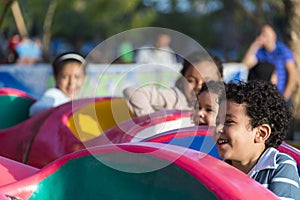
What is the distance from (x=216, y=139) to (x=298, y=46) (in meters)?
5.23

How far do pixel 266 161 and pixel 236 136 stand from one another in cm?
15

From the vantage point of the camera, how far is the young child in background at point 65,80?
17.4ft

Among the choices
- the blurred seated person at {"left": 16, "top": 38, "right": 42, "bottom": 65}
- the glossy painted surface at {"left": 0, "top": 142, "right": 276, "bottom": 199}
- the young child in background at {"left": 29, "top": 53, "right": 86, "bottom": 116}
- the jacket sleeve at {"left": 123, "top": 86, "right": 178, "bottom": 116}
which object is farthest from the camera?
the blurred seated person at {"left": 16, "top": 38, "right": 42, "bottom": 65}

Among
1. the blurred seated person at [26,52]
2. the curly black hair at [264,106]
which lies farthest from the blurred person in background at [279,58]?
the blurred seated person at [26,52]

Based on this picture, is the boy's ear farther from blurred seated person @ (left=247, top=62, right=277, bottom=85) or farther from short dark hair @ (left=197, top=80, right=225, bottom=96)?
blurred seated person @ (left=247, top=62, right=277, bottom=85)

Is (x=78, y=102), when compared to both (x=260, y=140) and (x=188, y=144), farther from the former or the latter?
(x=260, y=140)

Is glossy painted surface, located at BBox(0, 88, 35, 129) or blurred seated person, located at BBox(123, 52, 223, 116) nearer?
blurred seated person, located at BBox(123, 52, 223, 116)

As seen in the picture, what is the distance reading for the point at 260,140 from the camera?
8.64 feet

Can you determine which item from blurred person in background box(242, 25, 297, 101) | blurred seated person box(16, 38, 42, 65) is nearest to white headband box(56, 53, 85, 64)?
blurred person in background box(242, 25, 297, 101)

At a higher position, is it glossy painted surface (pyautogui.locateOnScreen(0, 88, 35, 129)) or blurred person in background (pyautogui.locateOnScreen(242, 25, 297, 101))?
blurred person in background (pyautogui.locateOnScreen(242, 25, 297, 101))

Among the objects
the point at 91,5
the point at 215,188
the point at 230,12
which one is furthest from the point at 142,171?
the point at 230,12

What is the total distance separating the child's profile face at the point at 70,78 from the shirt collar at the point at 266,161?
9.70 ft

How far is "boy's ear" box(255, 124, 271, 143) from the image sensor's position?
2631 millimetres

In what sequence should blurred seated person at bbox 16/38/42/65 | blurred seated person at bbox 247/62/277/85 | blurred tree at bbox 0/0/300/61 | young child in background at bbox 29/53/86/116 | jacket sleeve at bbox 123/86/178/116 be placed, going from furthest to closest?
blurred tree at bbox 0/0/300/61, blurred seated person at bbox 16/38/42/65, blurred seated person at bbox 247/62/277/85, young child in background at bbox 29/53/86/116, jacket sleeve at bbox 123/86/178/116
